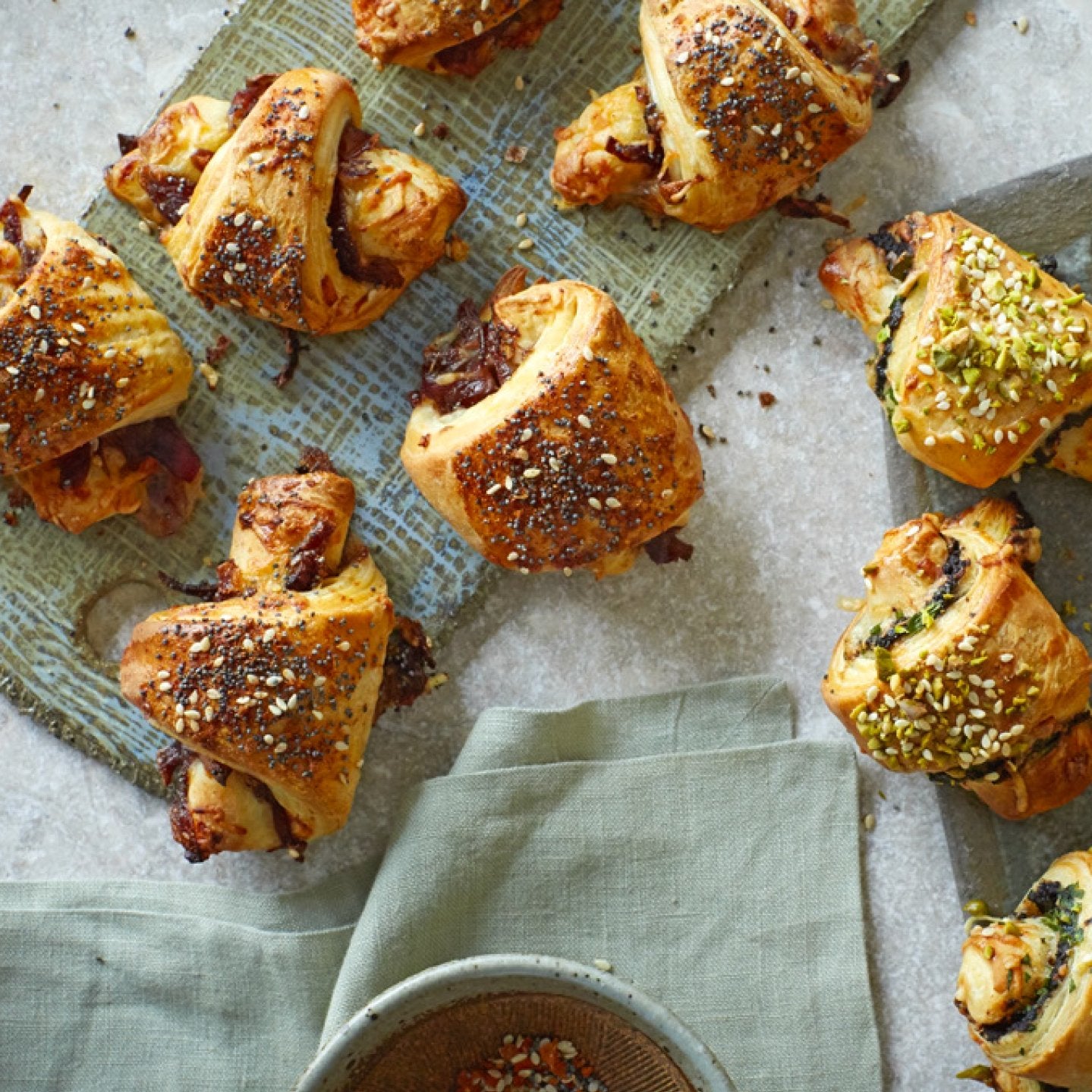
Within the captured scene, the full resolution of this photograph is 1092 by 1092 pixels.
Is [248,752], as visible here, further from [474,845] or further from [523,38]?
[523,38]

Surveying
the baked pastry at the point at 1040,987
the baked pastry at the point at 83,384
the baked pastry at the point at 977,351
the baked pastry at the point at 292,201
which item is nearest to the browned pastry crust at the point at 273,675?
the baked pastry at the point at 83,384

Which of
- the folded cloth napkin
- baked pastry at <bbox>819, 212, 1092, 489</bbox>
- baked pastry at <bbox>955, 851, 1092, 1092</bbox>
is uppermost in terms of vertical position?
baked pastry at <bbox>819, 212, 1092, 489</bbox>

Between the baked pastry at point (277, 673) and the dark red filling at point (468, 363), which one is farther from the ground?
the dark red filling at point (468, 363)

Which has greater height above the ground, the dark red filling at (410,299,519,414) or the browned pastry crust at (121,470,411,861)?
the dark red filling at (410,299,519,414)

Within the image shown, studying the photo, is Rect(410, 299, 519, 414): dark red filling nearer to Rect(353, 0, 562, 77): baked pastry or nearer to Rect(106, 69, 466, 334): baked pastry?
Rect(106, 69, 466, 334): baked pastry

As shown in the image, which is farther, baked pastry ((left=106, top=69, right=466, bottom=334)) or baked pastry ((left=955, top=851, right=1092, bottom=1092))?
baked pastry ((left=106, top=69, right=466, bottom=334))

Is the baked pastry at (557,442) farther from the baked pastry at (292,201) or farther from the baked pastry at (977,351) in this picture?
the baked pastry at (977,351)

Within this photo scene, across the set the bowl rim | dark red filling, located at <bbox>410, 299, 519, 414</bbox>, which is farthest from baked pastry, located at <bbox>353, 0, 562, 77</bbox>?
the bowl rim
